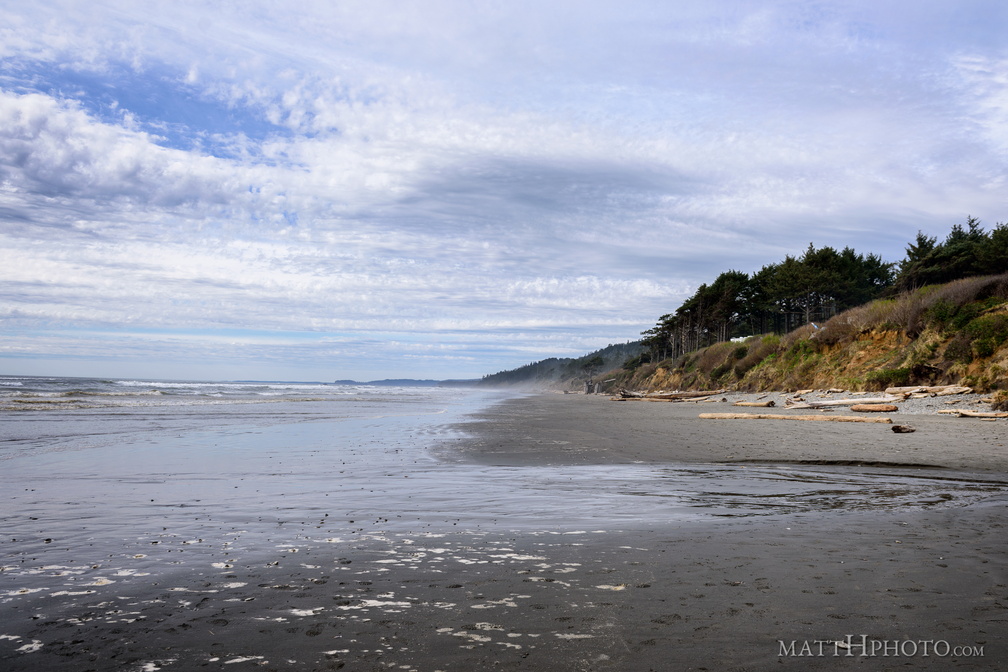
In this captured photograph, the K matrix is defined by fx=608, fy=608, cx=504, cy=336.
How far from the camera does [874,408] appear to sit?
2255 cm

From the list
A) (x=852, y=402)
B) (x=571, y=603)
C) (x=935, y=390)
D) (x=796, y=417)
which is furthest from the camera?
(x=852, y=402)

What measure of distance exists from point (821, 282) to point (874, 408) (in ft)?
146

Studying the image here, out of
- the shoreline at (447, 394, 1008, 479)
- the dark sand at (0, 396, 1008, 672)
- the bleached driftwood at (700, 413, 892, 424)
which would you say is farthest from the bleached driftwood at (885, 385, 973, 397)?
the dark sand at (0, 396, 1008, 672)

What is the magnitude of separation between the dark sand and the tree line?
168 ft

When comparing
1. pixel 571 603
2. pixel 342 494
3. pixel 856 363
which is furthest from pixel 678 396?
pixel 571 603

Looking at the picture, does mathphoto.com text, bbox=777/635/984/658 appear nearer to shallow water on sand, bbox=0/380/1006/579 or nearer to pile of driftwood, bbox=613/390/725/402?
shallow water on sand, bbox=0/380/1006/579

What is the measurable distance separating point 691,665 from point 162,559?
3.93 metres

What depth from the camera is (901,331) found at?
3266cm

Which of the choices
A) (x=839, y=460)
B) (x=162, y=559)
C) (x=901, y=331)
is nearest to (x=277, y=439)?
(x=162, y=559)

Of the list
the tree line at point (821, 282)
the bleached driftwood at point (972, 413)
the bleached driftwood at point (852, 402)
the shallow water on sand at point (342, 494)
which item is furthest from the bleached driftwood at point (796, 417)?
the tree line at point (821, 282)

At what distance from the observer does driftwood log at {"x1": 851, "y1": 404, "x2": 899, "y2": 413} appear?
22.0 m

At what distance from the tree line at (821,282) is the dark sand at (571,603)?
51.2 m

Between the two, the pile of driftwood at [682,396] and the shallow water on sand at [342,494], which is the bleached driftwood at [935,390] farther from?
the shallow water on sand at [342,494]

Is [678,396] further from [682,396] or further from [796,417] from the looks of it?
[796,417]
